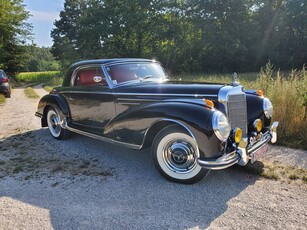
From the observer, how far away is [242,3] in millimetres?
30297

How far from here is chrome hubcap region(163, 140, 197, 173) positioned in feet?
11.2

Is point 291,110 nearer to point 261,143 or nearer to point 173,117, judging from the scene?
point 261,143

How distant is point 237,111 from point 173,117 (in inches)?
40.7

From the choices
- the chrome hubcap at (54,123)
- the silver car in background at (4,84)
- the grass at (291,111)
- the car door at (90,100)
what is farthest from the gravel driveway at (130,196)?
the silver car in background at (4,84)

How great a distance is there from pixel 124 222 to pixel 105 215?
27 centimetres

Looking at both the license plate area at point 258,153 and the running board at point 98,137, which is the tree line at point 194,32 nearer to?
the running board at point 98,137

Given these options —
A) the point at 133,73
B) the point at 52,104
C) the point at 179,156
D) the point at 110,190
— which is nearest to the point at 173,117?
the point at 179,156

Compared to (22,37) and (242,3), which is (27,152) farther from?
(22,37)

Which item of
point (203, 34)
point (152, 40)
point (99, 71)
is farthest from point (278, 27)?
point (99, 71)

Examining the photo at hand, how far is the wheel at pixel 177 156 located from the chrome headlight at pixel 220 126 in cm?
37

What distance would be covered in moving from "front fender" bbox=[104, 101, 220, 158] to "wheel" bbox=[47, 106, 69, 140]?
1.80 metres

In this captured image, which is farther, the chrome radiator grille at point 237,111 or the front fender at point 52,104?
the front fender at point 52,104

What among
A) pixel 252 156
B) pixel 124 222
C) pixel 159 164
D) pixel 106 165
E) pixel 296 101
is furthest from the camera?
pixel 296 101

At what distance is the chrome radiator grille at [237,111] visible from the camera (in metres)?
3.57
